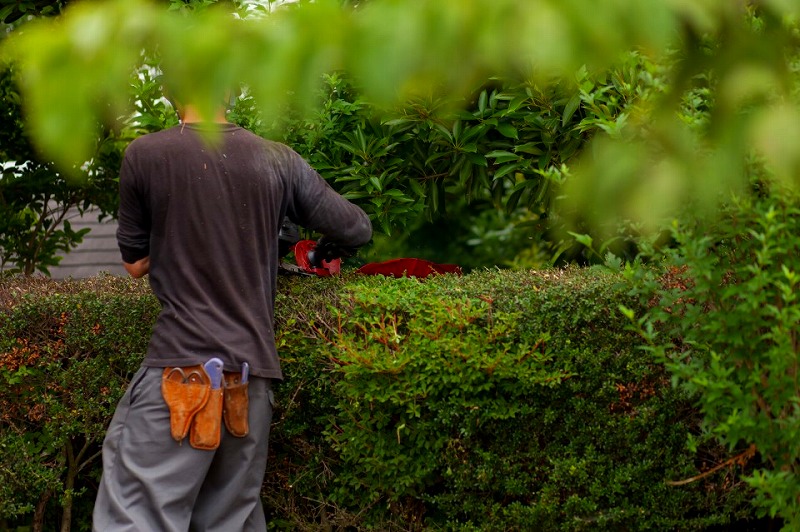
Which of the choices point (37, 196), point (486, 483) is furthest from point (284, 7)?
point (37, 196)

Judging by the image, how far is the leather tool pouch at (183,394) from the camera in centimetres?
370

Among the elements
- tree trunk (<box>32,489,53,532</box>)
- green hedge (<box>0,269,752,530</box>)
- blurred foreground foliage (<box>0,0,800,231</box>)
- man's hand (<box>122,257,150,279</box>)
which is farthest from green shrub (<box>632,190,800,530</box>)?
tree trunk (<box>32,489,53,532</box>)

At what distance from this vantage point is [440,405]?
4.04 m

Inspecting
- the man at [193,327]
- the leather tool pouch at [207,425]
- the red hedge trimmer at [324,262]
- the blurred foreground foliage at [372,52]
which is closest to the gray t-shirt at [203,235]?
the man at [193,327]

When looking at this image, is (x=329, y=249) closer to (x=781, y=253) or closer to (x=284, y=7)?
(x=781, y=253)

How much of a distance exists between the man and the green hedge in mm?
406

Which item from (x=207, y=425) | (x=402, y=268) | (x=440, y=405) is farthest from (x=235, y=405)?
(x=402, y=268)

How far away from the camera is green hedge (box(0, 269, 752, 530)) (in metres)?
3.99

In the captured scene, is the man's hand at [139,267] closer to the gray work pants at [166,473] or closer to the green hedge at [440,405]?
the gray work pants at [166,473]

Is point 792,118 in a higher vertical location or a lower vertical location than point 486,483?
higher

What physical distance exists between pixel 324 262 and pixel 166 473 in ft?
3.99

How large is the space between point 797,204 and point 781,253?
0.15 meters

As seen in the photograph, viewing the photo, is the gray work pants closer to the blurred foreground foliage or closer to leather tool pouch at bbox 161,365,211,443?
leather tool pouch at bbox 161,365,211,443

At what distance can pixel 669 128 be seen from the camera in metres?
1.40
